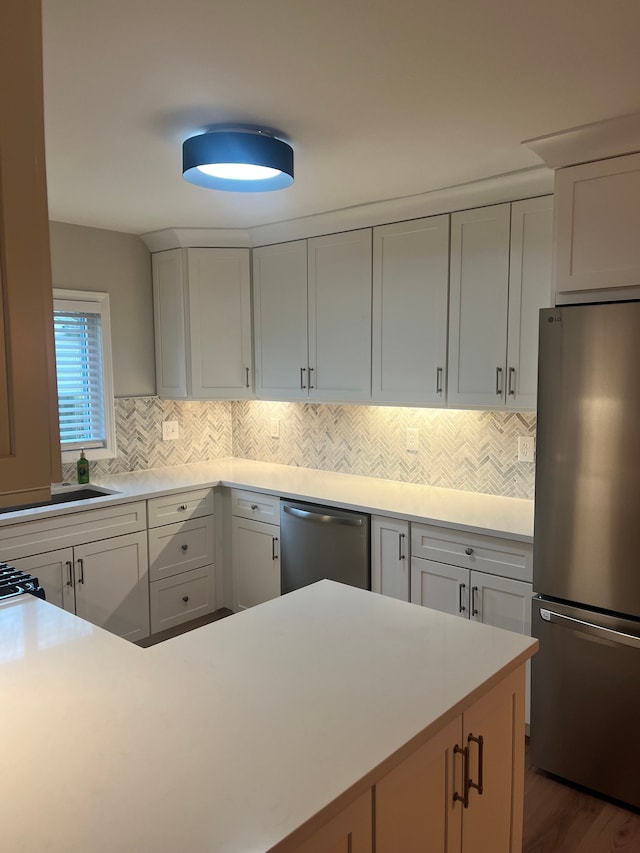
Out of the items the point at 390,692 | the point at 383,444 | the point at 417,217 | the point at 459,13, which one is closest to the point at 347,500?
the point at 383,444

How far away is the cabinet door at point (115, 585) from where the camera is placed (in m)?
3.31

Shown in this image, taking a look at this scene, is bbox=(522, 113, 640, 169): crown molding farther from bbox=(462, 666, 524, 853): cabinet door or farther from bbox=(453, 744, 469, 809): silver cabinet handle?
bbox=(453, 744, 469, 809): silver cabinet handle

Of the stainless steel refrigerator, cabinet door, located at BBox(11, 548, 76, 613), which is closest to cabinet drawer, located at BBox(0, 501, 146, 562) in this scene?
cabinet door, located at BBox(11, 548, 76, 613)

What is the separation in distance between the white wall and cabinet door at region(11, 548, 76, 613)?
1.17m

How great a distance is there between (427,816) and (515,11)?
1.72 metres

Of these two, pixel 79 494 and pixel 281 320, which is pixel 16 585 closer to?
pixel 79 494

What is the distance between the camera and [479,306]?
294 centimetres

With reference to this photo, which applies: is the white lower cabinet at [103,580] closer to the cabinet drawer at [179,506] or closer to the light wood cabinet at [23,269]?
the cabinet drawer at [179,506]

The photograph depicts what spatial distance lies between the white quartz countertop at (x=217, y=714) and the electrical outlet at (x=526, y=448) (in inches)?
61.7

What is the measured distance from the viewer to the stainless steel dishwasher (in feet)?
10.3

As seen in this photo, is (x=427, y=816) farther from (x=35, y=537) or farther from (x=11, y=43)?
(x=35, y=537)

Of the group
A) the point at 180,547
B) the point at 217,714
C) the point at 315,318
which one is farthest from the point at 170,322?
the point at 217,714

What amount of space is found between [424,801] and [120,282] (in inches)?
136

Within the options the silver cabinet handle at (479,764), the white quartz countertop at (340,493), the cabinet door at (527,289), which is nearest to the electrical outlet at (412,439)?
the white quartz countertop at (340,493)
